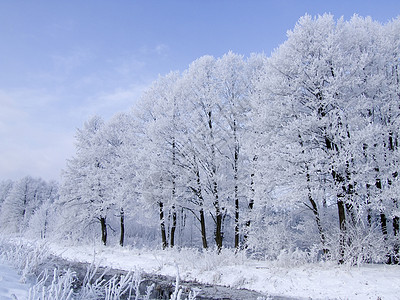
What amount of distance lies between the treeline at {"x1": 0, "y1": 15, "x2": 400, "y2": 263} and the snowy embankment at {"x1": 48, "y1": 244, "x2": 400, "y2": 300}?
922mm

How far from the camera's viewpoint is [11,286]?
4711 mm

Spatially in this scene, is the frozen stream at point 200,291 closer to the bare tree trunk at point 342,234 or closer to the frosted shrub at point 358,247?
the frosted shrub at point 358,247

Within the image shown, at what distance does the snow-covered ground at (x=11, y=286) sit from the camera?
4198 millimetres

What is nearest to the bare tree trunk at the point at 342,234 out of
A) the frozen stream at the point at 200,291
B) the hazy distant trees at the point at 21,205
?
the frozen stream at the point at 200,291

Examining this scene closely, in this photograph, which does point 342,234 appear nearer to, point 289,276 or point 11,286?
point 289,276

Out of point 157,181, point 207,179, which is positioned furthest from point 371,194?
point 157,181

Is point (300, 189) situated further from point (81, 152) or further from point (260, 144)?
point (81, 152)

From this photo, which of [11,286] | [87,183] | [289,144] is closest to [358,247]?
[289,144]

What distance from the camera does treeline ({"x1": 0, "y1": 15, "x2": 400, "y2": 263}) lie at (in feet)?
36.8

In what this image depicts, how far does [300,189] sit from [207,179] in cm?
564

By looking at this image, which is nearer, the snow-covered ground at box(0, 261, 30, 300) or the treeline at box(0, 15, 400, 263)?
the snow-covered ground at box(0, 261, 30, 300)

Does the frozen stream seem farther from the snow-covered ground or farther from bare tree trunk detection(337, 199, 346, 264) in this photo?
bare tree trunk detection(337, 199, 346, 264)

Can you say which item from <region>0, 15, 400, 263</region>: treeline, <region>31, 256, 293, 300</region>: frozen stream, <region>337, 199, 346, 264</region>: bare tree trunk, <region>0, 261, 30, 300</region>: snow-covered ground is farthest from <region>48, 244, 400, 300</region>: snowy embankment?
<region>0, 261, 30, 300</region>: snow-covered ground

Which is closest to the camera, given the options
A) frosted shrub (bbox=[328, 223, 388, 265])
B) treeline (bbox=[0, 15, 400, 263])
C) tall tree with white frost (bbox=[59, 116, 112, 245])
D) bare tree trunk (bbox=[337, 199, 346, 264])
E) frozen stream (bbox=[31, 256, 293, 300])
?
frozen stream (bbox=[31, 256, 293, 300])
